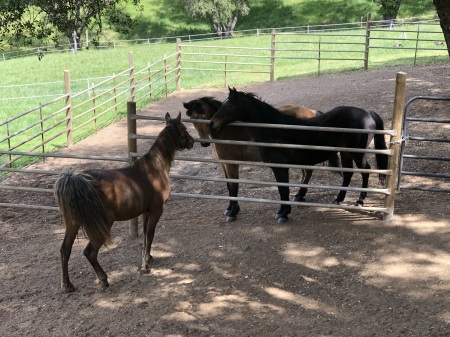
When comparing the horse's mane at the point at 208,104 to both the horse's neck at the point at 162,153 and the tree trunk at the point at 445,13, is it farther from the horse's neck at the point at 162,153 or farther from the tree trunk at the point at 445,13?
the tree trunk at the point at 445,13

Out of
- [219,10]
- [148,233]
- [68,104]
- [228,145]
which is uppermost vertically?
[219,10]

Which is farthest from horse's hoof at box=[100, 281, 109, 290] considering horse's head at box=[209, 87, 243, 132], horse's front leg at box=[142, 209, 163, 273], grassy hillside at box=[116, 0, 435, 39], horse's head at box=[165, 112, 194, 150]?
grassy hillside at box=[116, 0, 435, 39]

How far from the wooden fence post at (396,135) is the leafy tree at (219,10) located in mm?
30578

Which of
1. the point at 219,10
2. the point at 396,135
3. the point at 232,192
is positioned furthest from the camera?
the point at 219,10

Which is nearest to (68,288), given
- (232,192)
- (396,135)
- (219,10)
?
(232,192)

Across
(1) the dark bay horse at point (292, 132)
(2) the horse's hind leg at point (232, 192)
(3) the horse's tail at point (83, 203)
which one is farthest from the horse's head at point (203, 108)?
(3) the horse's tail at point (83, 203)

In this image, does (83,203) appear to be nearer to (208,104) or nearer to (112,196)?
(112,196)

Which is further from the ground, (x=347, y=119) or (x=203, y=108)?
(x=203, y=108)

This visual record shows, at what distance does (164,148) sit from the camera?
5504 millimetres

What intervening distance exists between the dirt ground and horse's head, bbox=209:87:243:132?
1.20m

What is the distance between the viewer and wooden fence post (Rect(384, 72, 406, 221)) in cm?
566

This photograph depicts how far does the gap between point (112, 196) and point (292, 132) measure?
2284 mm

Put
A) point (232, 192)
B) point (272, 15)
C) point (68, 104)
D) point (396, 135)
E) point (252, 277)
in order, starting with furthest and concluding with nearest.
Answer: point (272, 15) → point (68, 104) → point (232, 192) → point (396, 135) → point (252, 277)

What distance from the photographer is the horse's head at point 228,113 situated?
5945mm
